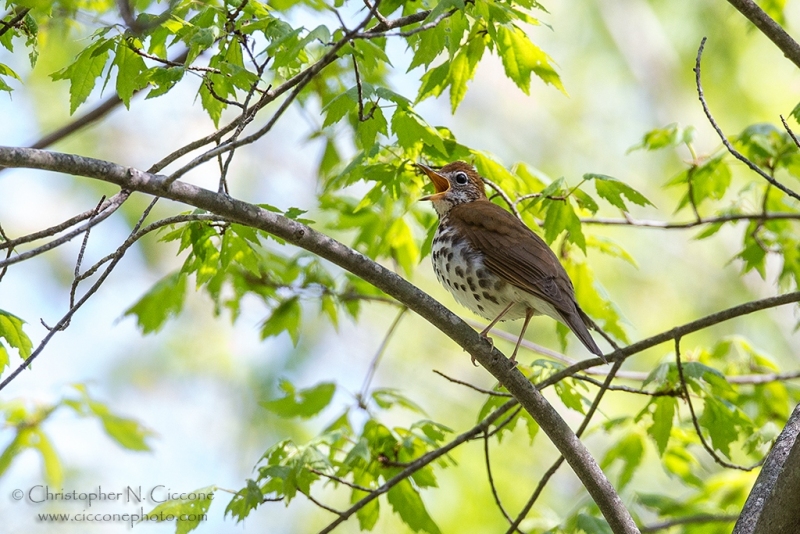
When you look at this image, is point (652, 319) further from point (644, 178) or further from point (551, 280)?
point (551, 280)

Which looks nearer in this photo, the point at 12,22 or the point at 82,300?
the point at 82,300

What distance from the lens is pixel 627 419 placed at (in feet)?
17.8

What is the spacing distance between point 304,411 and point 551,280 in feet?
6.32

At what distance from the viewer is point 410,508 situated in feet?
14.6

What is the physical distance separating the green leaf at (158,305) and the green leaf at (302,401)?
1.07 meters

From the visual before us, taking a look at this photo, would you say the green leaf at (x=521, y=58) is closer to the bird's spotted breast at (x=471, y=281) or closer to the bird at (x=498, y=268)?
the bird at (x=498, y=268)

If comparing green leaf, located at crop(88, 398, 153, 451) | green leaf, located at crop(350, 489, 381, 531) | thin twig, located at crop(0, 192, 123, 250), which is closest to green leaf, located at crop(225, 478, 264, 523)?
green leaf, located at crop(350, 489, 381, 531)

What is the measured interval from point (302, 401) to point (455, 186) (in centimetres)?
177

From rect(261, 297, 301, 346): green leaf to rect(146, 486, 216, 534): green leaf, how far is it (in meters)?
1.92

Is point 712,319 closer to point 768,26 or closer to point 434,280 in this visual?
point 768,26

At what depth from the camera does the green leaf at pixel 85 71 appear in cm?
366

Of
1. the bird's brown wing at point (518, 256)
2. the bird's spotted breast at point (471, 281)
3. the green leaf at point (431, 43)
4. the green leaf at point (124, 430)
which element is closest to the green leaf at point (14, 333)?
the green leaf at point (431, 43)

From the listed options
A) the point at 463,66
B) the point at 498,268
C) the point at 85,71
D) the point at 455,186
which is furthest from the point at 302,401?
the point at 85,71

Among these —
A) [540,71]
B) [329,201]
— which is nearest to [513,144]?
[329,201]
